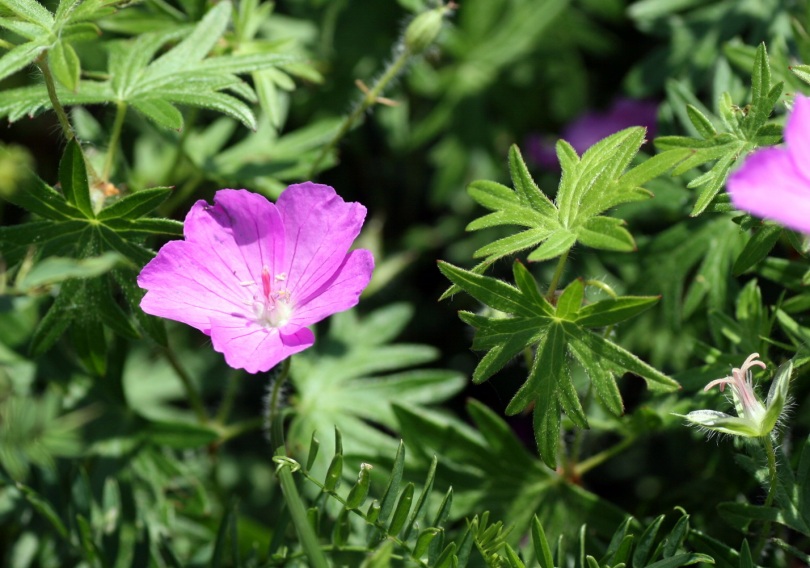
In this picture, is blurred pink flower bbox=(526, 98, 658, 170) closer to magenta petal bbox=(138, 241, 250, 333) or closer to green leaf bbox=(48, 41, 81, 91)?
magenta petal bbox=(138, 241, 250, 333)

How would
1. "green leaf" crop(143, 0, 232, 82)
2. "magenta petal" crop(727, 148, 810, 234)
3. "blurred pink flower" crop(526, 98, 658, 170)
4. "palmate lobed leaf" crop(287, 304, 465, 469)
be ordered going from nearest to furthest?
1. "magenta petal" crop(727, 148, 810, 234)
2. "green leaf" crop(143, 0, 232, 82)
3. "palmate lobed leaf" crop(287, 304, 465, 469)
4. "blurred pink flower" crop(526, 98, 658, 170)

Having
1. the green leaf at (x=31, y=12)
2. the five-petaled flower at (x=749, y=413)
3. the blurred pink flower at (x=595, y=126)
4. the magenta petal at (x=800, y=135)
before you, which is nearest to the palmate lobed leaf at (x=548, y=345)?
the five-petaled flower at (x=749, y=413)

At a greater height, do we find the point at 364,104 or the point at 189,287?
the point at 364,104

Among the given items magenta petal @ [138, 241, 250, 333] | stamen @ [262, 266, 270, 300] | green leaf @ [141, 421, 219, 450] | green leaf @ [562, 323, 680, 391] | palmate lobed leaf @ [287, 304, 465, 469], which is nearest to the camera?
green leaf @ [562, 323, 680, 391]

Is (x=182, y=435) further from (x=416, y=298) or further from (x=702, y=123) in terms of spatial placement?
(x=702, y=123)

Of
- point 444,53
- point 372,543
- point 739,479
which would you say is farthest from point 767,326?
point 444,53

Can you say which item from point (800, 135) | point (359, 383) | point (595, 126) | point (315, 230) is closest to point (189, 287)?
point (315, 230)


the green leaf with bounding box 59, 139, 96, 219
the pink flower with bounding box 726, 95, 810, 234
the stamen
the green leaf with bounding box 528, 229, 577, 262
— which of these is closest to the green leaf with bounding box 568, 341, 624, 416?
the green leaf with bounding box 528, 229, 577, 262
